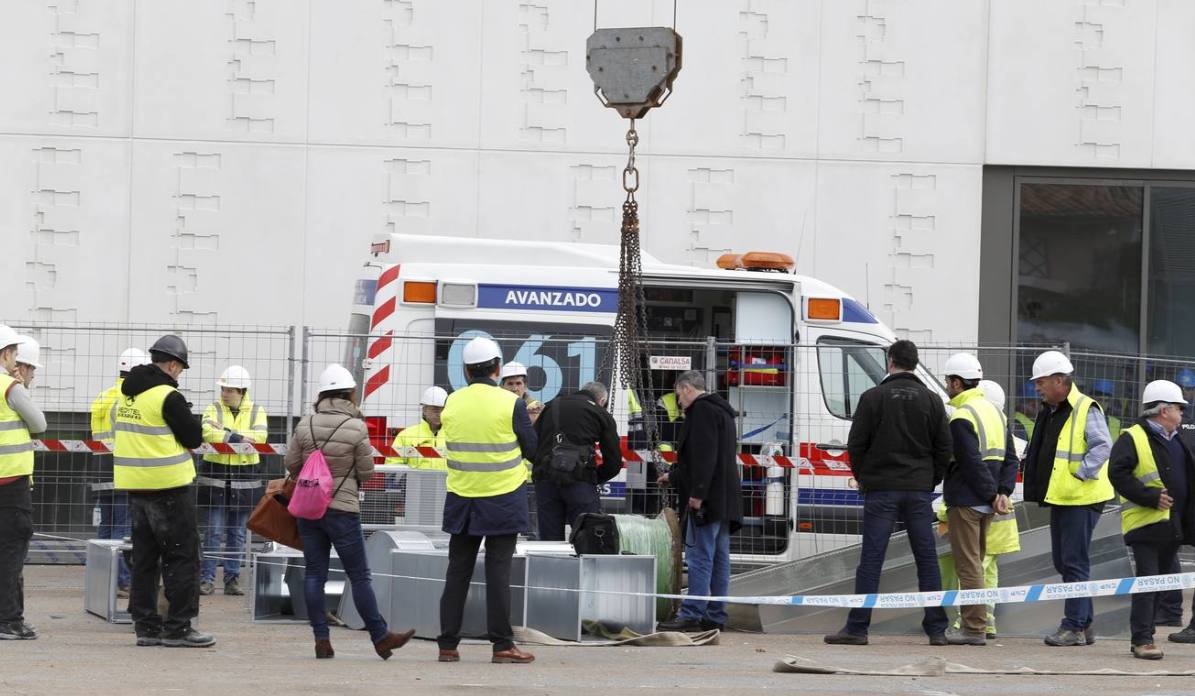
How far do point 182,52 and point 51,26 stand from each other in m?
1.30

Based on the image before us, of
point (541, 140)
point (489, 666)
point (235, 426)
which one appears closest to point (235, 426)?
point (235, 426)

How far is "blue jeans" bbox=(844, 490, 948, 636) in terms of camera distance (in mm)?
10469

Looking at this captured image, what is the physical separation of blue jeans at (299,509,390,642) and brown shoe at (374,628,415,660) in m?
0.03

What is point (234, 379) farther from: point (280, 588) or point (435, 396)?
point (280, 588)

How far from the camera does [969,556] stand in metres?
10.6

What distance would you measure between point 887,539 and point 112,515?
6.21 meters

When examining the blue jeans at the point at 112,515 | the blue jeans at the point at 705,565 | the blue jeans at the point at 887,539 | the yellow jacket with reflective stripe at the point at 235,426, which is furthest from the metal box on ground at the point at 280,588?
the blue jeans at the point at 887,539

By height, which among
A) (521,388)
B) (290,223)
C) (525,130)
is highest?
(525,130)

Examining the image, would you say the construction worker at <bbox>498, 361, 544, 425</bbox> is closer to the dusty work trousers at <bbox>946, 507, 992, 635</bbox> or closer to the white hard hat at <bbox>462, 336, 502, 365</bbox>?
the white hard hat at <bbox>462, 336, 502, 365</bbox>

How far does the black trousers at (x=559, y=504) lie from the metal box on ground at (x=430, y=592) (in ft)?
3.27

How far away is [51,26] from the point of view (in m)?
16.6

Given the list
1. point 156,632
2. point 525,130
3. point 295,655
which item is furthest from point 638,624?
point 525,130

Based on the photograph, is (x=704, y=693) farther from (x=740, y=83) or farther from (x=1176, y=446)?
(x=740, y=83)

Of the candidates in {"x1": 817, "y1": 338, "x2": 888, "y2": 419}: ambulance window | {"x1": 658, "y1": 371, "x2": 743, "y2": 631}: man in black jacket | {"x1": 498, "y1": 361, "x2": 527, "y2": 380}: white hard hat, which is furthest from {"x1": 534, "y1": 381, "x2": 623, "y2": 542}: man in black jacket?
{"x1": 817, "y1": 338, "x2": 888, "y2": 419}: ambulance window
